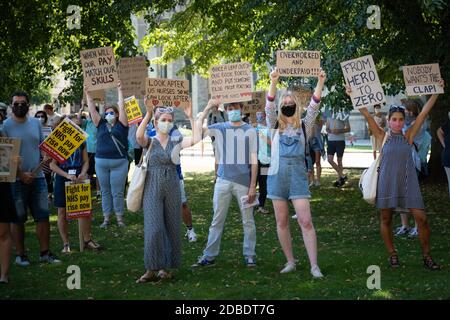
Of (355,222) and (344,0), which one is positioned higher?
(344,0)

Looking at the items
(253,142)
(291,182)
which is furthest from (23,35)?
(291,182)

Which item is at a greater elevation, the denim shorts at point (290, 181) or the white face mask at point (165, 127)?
the white face mask at point (165, 127)

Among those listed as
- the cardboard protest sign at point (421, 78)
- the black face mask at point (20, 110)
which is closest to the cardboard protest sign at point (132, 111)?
the black face mask at point (20, 110)

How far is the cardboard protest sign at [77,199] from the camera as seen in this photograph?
10.0 m

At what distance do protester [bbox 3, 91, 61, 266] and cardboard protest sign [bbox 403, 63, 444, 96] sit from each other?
15.3 feet

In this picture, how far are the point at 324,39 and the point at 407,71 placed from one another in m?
4.02

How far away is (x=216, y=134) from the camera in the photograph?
9.13 metres

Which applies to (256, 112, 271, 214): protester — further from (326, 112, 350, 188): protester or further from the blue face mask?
(326, 112, 350, 188): protester

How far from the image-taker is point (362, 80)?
9281mm

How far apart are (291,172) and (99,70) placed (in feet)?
11.7

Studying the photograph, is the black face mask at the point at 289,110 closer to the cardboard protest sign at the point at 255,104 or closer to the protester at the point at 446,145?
the protester at the point at 446,145

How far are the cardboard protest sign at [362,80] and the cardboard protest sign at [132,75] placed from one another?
497 cm

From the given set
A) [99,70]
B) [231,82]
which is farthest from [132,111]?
[231,82]

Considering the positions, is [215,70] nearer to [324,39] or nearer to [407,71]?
[407,71]
